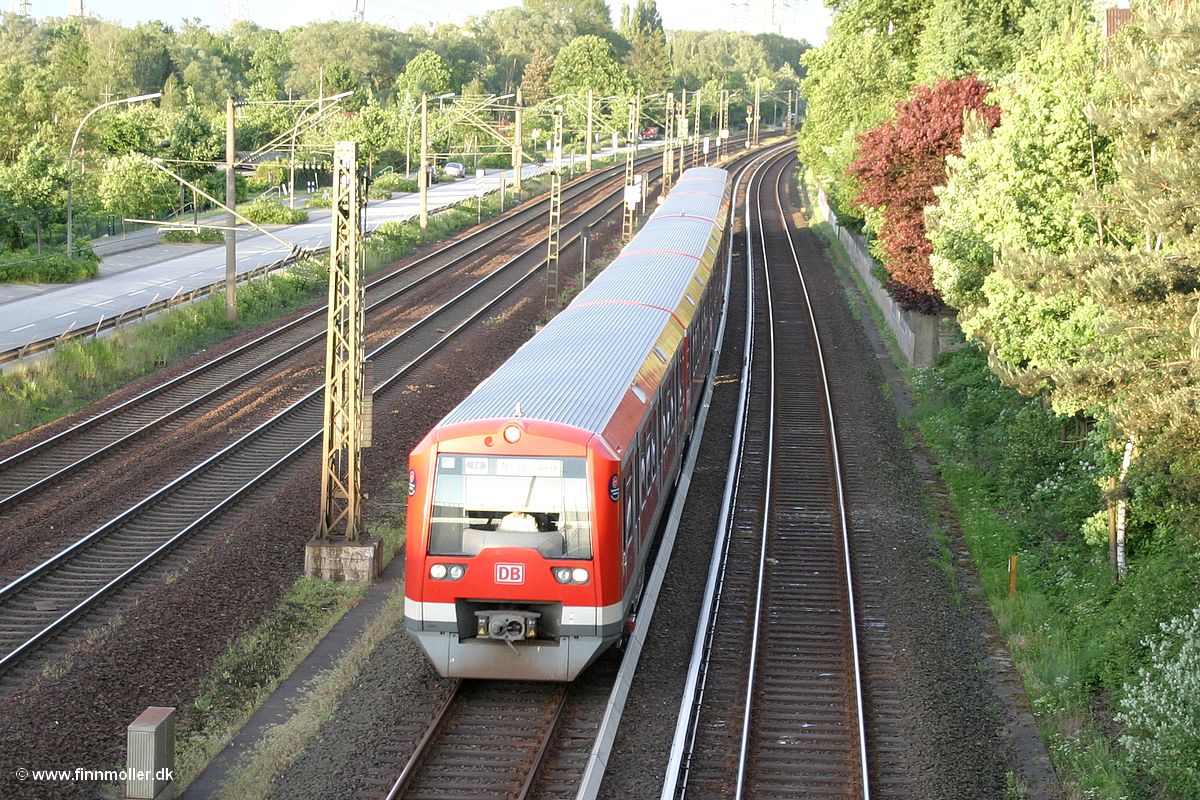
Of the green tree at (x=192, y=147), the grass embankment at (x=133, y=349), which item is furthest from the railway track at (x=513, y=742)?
the green tree at (x=192, y=147)

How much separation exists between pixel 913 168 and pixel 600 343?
63.7 ft

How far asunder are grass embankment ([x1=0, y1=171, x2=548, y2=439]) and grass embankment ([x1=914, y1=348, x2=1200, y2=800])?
14.4 meters

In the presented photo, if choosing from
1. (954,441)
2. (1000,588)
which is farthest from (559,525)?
(954,441)

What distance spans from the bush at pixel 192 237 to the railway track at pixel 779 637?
123ft

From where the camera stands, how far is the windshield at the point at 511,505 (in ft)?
44.1

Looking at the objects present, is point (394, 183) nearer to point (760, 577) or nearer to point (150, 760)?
point (760, 577)

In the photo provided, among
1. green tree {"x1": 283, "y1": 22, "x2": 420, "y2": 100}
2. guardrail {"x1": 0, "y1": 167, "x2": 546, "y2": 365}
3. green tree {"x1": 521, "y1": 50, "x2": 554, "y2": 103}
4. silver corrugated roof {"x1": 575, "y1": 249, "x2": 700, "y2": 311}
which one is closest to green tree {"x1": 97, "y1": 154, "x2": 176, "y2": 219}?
guardrail {"x1": 0, "y1": 167, "x2": 546, "y2": 365}

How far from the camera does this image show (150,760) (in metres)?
12.0

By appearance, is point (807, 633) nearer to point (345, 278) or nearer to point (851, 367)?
point (345, 278)

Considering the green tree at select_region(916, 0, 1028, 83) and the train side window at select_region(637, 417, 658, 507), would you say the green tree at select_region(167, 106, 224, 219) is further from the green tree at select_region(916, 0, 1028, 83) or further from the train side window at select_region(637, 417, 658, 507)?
the train side window at select_region(637, 417, 658, 507)

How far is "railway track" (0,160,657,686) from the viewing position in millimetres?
16516

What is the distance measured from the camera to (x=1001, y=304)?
22.0 metres

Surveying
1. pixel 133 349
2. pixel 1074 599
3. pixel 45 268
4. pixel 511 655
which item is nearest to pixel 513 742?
pixel 511 655

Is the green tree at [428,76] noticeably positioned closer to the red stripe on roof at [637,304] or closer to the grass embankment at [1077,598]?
the grass embankment at [1077,598]
